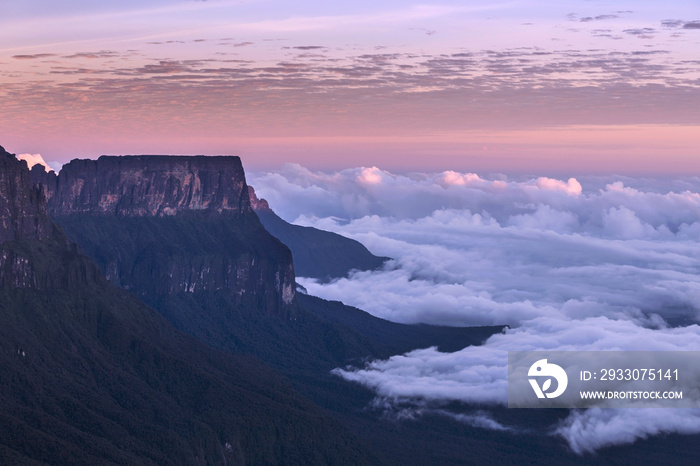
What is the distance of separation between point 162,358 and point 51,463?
170 ft

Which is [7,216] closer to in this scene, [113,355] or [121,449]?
[113,355]

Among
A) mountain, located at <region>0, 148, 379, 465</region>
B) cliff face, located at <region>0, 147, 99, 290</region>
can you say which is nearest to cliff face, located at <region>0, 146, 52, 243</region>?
cliff face, located at <region>0, 147, 99, 290</region>

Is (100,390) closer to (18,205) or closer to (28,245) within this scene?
(28,245)

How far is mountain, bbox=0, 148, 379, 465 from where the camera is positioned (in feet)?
494

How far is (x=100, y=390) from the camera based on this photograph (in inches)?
6649

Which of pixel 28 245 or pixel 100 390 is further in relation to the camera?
pixel 28 245

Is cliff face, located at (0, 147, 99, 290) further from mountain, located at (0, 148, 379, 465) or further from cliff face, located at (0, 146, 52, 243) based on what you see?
mountain, located at (0, 148, 379, 465)

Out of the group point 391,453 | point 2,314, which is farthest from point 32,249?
point 391,453

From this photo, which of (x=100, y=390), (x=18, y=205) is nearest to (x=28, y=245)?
(x=18, y=205)

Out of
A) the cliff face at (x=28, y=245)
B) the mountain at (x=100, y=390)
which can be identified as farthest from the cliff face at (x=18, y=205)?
the mountain at (x=100, y=390)

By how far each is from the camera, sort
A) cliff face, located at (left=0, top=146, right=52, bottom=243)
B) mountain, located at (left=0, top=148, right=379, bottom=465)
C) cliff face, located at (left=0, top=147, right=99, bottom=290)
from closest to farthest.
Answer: mountain, located at (left=0, top=148, right=379, bottom=465) < cliff face, located at (left=0, top=147, right=99, bottom=290) < cliff face, located at (left=0, top=146, right=52, bottom=243)

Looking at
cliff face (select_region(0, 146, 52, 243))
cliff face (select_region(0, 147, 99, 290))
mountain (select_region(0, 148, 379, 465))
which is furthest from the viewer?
cliff face (select_region(0, 146, 52, 243))

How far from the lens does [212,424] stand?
6708 inches

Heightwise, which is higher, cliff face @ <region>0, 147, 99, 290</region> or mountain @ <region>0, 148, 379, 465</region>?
cliff face @ <region>0, 147, 99, 290</region>
